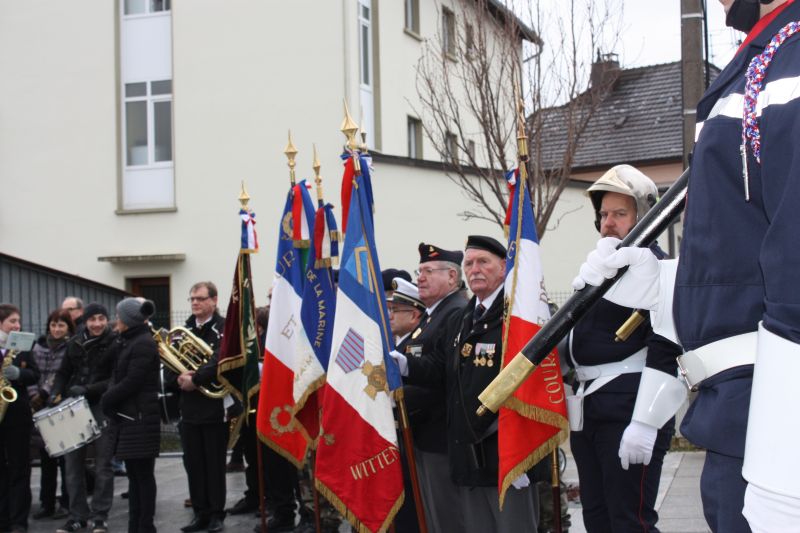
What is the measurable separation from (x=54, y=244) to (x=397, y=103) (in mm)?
7581

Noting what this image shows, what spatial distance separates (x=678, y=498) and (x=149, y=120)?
14758 mm

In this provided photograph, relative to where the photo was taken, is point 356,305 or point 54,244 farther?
point 54,244

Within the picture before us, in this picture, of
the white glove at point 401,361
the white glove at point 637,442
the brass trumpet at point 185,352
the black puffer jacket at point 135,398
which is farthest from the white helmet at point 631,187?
the brass trumpet at point 185,352

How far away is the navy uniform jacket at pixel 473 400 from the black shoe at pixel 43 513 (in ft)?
18.1

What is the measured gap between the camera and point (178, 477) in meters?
10.9

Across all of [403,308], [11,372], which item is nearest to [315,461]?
[403,308]

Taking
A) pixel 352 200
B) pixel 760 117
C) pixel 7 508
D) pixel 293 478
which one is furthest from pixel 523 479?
pixel 7 508

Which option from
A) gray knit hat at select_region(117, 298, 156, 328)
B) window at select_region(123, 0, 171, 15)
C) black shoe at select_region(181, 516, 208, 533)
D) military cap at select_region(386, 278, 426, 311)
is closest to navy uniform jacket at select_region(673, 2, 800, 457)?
military cap at select_region(386, 278, 426, 311)

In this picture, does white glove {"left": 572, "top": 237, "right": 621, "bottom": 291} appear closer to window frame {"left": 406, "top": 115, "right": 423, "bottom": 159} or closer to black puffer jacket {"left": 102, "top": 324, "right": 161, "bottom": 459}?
black puffer jacket {"left": 102, "top": 324, "right": 161, "bottom": 459}

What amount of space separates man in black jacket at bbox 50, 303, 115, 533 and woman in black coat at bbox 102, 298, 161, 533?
1.90ft

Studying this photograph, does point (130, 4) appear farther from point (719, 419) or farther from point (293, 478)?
point (719, 419)

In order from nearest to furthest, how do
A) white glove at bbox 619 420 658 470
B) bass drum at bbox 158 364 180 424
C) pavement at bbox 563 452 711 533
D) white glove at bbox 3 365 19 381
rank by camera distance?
1. white glove at bbox 619 420 658 470
2. pavement at bbox 563 452 711 533
3. white glove at bbox 3 365 19 381
4. bass drum at bbox 158 364 180 424

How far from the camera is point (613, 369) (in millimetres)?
4457

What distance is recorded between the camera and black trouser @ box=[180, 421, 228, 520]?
8234mm
